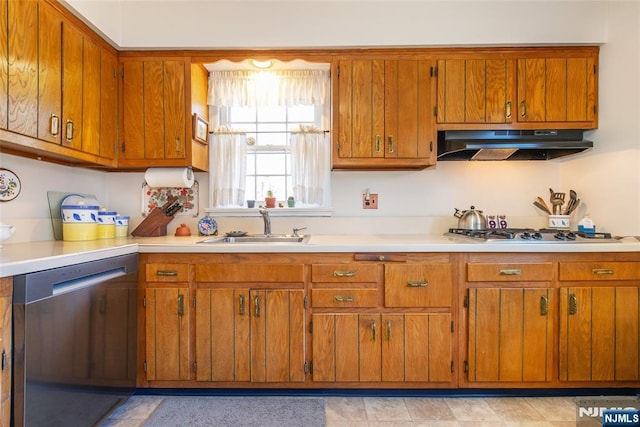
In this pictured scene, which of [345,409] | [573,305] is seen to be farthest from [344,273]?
[573,305]

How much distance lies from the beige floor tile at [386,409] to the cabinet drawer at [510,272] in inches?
32.0

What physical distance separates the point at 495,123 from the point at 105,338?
2.61m

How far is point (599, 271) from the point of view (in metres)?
1.87

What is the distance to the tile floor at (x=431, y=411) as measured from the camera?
1.73 meters

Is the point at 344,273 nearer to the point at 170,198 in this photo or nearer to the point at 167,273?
the point at 167,273

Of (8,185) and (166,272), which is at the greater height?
(8,185)

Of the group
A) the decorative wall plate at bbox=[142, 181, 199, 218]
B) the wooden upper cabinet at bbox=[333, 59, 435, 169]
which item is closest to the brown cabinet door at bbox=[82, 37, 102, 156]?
the decorative wall plate at bbox=[142, 181, 199, 218]

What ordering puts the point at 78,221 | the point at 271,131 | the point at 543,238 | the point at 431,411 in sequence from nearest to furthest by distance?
1. the point at 431,411
2. the point at 543,238
3. the point at 78,221
4. the point at 271,131

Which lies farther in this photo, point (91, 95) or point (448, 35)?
point (448, 35)

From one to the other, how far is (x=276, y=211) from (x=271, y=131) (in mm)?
657

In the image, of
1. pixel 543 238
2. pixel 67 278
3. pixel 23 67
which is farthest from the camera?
pixel 543 238

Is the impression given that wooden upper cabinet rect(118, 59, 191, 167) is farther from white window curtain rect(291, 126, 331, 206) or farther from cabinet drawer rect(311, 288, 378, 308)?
cabinet drawer rect(311, 288, 378, 308)

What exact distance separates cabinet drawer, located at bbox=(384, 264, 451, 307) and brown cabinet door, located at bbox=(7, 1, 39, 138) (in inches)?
78.0

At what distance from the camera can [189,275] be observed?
1905 millimetres
